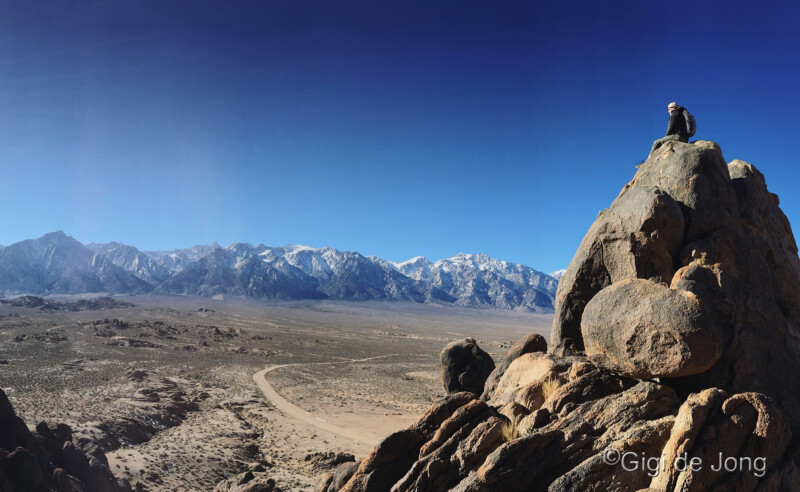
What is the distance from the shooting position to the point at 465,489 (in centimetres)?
961

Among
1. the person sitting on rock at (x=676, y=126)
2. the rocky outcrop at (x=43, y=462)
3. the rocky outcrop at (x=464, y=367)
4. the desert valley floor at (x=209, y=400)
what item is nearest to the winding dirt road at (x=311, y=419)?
the desert valley floor at (x=209, y=400)

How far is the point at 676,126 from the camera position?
633 inches

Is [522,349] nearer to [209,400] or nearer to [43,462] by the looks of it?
[43,462]

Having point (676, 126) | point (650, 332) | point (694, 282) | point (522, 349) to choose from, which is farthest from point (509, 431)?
point (676, 126)

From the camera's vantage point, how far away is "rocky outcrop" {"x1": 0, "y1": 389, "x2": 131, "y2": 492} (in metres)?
14.7

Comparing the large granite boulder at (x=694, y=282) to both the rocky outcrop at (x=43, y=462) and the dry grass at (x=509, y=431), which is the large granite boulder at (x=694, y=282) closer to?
the dry grass at (x=509, y=431)

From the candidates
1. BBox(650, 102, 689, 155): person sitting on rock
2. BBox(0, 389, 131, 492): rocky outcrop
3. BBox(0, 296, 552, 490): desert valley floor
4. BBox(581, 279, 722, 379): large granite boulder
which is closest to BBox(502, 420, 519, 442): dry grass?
BBox(581, 279, 722, 379): large granite boulder

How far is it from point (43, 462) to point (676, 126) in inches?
1069

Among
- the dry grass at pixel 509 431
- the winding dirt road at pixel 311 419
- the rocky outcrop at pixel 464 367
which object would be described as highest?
the dry grass at pixel 509 431

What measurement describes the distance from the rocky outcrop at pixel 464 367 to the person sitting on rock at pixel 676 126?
16.1 m

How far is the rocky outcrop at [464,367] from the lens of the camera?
86.9 ft

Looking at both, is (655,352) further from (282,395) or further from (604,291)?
(282,395)

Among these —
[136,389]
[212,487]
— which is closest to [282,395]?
[136,389]

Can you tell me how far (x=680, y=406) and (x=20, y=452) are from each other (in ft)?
68.0
